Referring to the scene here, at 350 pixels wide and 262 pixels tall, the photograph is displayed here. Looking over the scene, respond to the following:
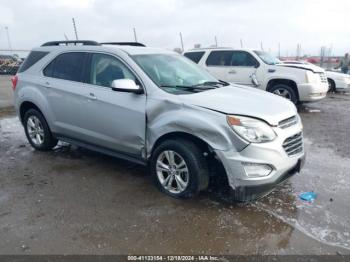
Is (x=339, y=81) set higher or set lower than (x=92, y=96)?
lower

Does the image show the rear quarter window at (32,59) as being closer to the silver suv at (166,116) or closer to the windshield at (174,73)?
the silver suv at (166,116)

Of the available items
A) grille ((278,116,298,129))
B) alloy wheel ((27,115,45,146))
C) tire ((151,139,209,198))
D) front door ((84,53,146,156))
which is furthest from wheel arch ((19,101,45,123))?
grille ((278,116,298,129))

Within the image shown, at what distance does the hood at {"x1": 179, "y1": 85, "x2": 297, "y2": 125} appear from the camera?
12.1ft

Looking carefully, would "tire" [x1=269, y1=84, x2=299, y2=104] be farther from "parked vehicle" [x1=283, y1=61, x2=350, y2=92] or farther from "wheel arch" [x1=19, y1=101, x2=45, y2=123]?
"wheel arch" [x1=19, y1=101, x2=45, y2=123]

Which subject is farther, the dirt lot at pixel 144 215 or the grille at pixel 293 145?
the grille at pixel 293 145

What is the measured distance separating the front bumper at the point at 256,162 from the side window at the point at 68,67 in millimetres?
2553

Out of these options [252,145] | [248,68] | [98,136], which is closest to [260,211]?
[252,145]

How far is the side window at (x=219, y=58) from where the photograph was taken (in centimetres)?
1047

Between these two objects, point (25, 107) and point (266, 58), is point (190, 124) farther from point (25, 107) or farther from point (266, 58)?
point (266, 58)

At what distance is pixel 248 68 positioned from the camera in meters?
10.1

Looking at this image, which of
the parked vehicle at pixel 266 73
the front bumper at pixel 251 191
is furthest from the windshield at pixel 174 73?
the parked vehicle at pixel 266 73

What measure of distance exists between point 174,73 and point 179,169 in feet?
4.54

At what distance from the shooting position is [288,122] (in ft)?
13.0

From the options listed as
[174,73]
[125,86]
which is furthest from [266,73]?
[125,86]
